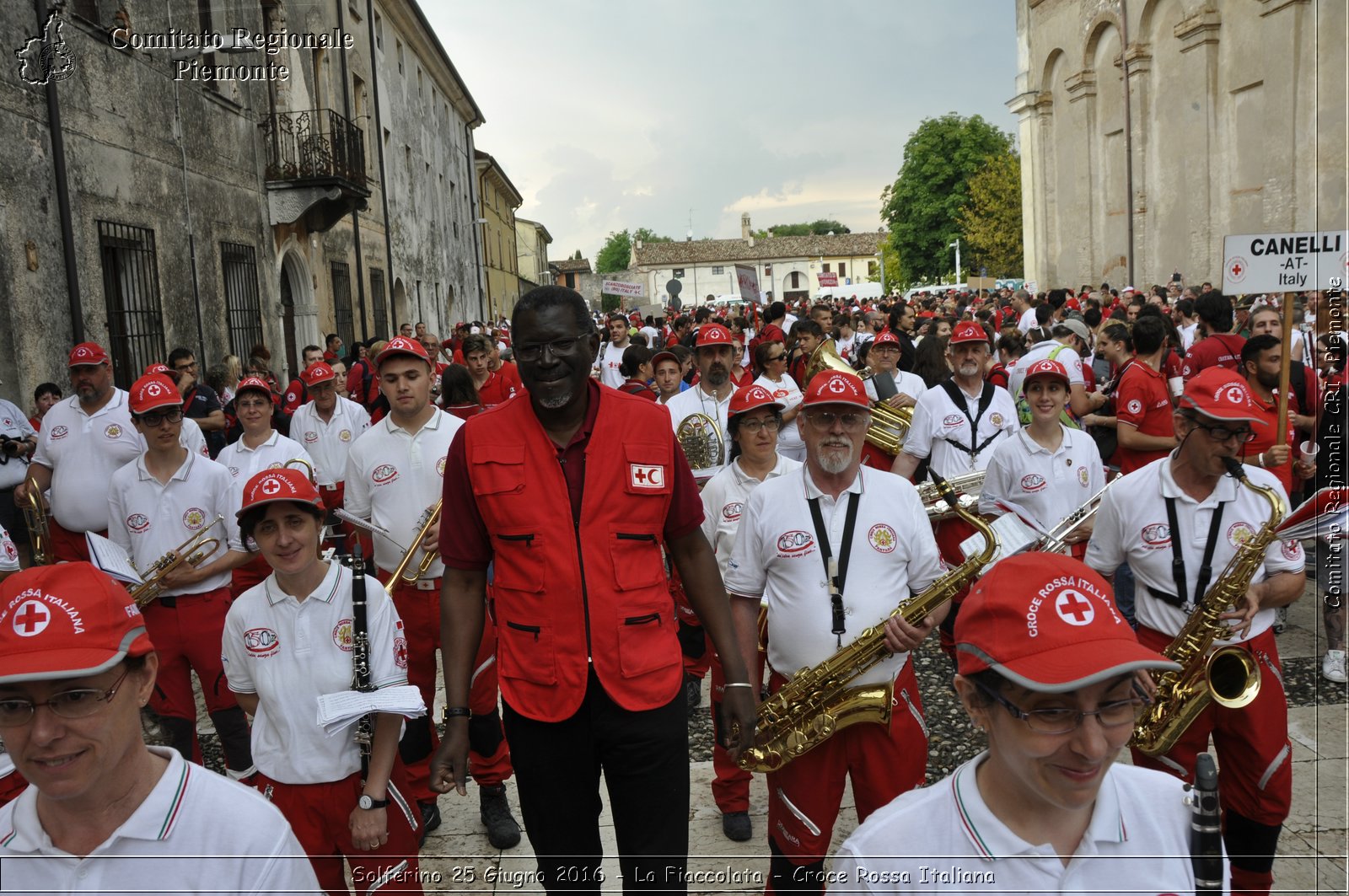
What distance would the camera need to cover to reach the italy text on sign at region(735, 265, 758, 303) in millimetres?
19109

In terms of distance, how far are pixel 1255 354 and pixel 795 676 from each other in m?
5.00

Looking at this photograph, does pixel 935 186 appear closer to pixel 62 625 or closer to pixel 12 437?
pixel 12 437

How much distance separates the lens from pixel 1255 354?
691 centimetres

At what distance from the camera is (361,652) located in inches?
142

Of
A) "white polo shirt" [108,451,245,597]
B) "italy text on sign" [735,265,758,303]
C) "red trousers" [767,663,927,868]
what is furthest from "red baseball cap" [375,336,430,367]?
"italy text on sign" [735,265,758,303]

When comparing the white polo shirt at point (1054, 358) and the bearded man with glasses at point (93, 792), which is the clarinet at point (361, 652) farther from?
the white polo shirt at point (1054, 358)

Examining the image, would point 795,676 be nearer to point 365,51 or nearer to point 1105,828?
point 1105,828

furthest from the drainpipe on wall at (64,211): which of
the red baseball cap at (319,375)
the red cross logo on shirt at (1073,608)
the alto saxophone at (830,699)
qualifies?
the red cross logo on shirt at (1073,608)

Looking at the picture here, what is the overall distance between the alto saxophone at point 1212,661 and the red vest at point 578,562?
6.89 feet

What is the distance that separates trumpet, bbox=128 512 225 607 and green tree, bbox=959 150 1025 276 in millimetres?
51967

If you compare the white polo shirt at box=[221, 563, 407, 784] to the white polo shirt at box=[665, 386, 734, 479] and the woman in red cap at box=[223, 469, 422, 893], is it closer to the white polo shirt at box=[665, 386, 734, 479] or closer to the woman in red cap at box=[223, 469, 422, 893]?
the woman in red cap at box=[223, 469, 422, 893]

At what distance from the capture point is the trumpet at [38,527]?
6.48 m

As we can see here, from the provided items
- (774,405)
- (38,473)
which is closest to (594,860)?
(774,405)

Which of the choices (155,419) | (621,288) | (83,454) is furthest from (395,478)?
(621,288)
